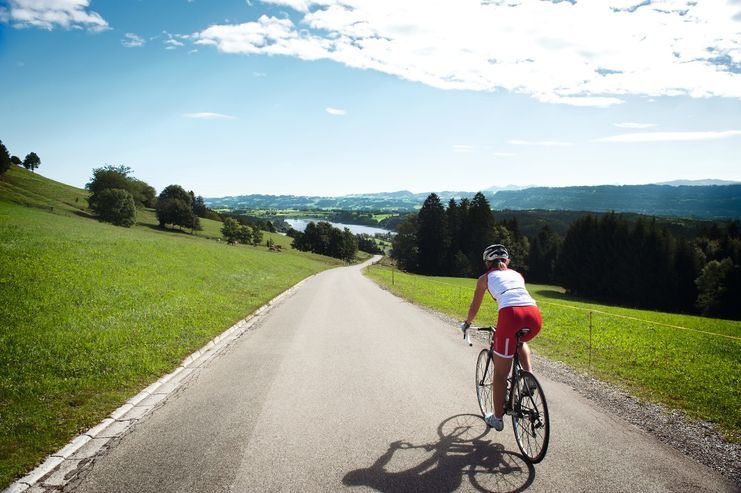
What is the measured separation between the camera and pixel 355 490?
4.28 metres

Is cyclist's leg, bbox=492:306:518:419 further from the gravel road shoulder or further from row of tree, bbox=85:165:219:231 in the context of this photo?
row of tree, bbox=85:165:219:231

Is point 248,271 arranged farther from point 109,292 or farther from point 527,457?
point 527,457

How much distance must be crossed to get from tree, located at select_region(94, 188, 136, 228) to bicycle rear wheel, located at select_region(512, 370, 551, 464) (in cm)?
8328

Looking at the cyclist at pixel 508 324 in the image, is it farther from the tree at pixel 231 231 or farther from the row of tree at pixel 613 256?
the tree at pixel 231 231

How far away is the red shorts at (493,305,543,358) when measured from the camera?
5093 millimetres

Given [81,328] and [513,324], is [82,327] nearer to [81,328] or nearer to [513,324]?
[81,328]

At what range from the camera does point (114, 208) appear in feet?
235

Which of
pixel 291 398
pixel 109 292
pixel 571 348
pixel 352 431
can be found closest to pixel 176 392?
pixel 291 398

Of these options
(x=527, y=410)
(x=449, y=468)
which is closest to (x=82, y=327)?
(x=449, y=468)

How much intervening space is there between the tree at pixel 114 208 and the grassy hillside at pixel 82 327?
58620mm

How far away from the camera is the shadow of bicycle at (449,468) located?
439 centimetres

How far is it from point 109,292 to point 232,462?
1142 centimetres

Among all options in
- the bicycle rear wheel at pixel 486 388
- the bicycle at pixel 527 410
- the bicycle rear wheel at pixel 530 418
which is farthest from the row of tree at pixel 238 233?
the bicycle rear wheel at pixel 530 418

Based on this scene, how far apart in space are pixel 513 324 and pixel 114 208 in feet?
276
